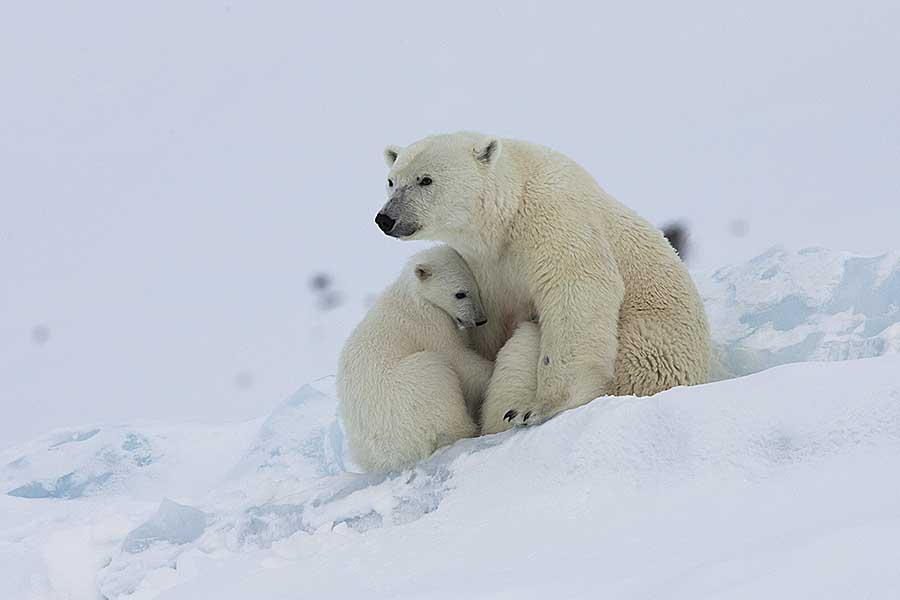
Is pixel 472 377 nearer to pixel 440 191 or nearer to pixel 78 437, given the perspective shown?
pixel 440 191

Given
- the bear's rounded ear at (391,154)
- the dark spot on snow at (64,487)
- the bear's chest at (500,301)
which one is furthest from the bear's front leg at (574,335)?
the dark spot on snow at (64,487)

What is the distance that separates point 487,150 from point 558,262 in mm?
607

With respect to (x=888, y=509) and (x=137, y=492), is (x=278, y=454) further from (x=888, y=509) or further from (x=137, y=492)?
(x=888, y=509)

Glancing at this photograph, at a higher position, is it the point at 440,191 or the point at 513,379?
the point at 440,191

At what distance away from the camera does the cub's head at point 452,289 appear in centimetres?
431

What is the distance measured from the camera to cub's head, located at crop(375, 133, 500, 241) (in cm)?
418

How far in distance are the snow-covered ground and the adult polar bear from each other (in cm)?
50

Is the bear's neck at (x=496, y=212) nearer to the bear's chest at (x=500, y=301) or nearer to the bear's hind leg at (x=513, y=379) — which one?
the bear's chest at (x=500, y=301)

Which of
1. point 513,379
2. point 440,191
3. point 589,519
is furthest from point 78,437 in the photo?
point 589,519

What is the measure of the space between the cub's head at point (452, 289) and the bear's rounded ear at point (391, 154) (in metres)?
0.54

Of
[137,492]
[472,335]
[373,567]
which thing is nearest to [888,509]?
[373,567]

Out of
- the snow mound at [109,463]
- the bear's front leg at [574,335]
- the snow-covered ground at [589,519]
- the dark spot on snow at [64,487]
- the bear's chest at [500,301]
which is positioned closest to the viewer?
the snow-covered ground at [589,519]

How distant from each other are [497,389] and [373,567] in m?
1.31

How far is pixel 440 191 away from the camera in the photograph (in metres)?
4.20
